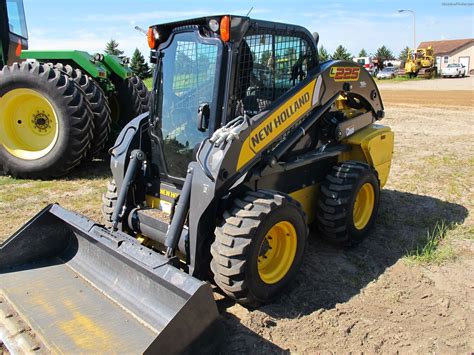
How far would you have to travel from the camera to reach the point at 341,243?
438 cm

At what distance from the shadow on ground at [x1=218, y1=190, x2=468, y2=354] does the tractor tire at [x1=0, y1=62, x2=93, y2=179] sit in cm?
376

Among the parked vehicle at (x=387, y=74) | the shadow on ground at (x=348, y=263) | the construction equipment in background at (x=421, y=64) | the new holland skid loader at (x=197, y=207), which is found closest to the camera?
the new holland skid loader at (x=197, y=207)

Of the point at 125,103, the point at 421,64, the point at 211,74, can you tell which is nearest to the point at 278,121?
the point at 211,74

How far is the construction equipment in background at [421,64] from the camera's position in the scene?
38231mm

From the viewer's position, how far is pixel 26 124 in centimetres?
677

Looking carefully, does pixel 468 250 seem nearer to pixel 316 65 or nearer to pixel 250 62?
pixel 316 65

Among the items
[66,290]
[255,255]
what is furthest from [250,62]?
[66,290]

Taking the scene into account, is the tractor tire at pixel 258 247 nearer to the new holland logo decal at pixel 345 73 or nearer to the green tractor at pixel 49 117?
the new holland logo decal at pixel 345 73

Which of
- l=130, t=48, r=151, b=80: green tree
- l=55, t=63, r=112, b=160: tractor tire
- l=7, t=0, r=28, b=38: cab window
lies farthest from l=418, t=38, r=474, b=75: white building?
l=55, t=63, r=112, b=160: tractor tire

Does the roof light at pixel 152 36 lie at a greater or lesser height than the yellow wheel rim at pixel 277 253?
greater

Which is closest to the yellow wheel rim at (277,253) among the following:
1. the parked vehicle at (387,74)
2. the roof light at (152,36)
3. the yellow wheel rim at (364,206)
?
the yellow wheel rim at (364,206)

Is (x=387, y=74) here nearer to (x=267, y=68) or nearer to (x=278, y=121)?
(x=267, y=68)

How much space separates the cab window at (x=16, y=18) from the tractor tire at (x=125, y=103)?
2.08 m

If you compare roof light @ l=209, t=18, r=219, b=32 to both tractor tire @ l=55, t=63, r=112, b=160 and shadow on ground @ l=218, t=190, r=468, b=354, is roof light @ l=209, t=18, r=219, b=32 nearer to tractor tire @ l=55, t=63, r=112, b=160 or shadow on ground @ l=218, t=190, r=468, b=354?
shadow on ground @ l=218, t=190, r=468, b=354
